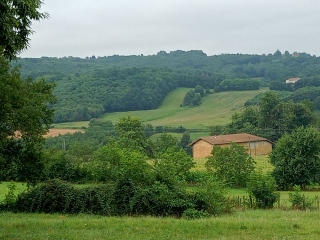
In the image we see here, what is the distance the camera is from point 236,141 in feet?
279

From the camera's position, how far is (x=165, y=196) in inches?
936

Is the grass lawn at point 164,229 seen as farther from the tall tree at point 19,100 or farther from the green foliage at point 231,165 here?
the green foliage at point 231,165

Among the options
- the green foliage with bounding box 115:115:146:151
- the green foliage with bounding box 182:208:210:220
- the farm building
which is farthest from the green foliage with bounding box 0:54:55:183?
the farm building

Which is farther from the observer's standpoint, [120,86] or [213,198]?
[120,86]

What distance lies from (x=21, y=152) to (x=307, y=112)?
86.5m

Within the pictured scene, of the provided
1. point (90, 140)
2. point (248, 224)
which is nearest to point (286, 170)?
point (248, 224)

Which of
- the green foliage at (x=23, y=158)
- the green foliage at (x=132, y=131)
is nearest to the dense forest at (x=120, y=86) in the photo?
the green foliage at (x=132, y=131)

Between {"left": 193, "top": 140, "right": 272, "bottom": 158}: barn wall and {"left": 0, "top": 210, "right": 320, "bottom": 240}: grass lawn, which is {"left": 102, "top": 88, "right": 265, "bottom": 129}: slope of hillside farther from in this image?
{"left": 0, "top": 210, "right": 320, "bottom": 240}: grass lawn

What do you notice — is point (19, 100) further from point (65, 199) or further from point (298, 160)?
point (298, 160)

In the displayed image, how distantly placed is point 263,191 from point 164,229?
11253 mm

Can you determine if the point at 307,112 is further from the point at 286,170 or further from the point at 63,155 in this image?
the point at 63,155

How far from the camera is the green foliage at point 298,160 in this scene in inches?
1933

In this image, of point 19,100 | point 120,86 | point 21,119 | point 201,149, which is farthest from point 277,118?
point 19,100

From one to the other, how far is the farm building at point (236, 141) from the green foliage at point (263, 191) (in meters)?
56.3
